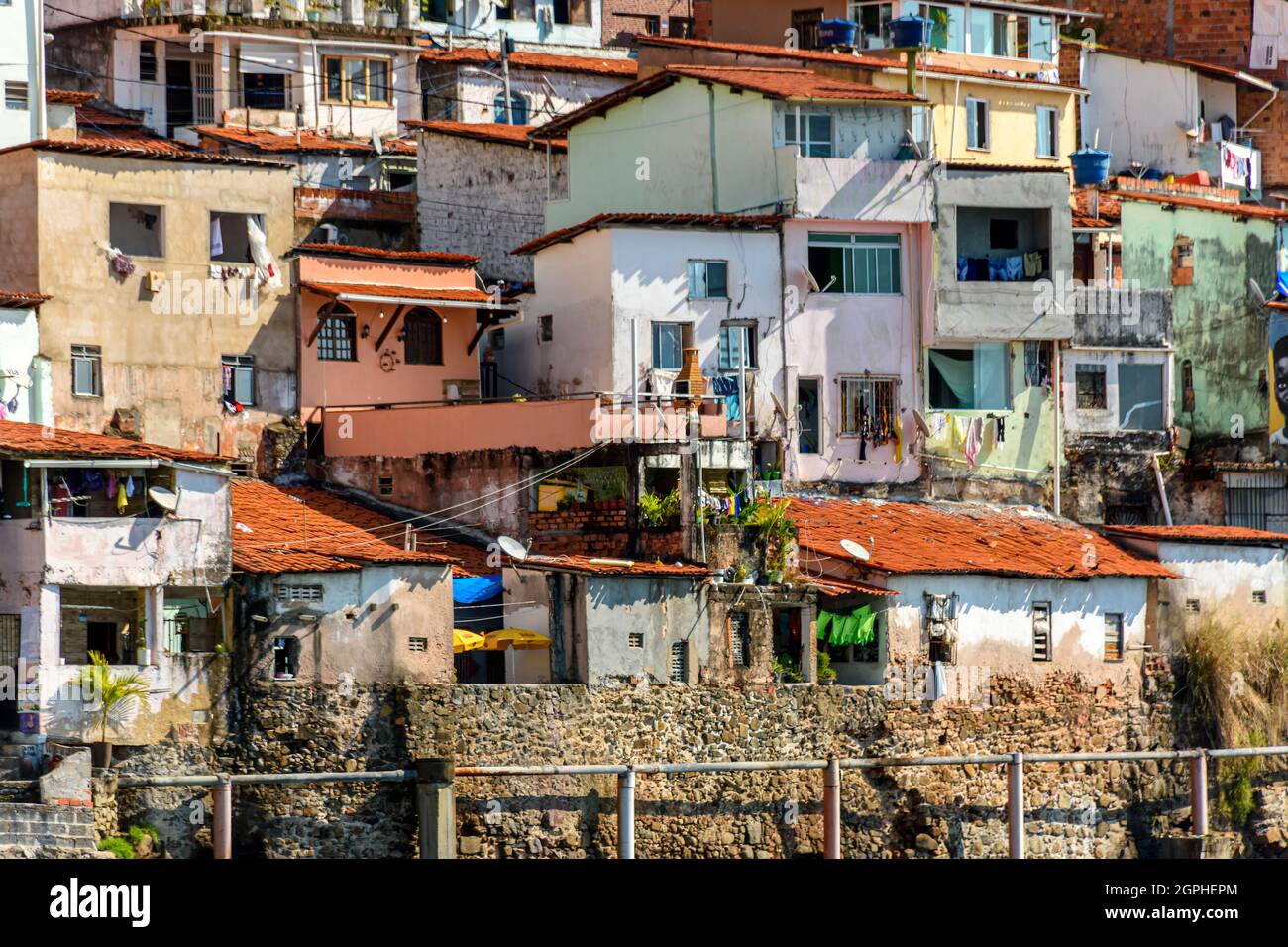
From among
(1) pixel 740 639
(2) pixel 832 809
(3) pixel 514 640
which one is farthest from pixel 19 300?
(2) pixel 832 809

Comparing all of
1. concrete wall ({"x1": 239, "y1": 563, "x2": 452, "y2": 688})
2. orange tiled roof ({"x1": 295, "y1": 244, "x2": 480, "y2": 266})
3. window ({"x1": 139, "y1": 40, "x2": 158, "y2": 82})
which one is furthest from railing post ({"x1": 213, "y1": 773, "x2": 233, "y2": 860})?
window ({"x1": 139, "y1": 40, "x2": 158, "y2": 82})

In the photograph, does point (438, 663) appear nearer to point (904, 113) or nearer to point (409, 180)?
point (904, 113)

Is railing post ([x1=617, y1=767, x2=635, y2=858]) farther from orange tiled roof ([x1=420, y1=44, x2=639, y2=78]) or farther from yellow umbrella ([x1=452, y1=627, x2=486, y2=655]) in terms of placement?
orange tiled roof ([x1=420, y1=44, x2=639, y2=78])

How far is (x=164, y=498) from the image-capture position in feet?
137

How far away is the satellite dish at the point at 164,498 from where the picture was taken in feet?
137

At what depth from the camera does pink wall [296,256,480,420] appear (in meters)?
51.8

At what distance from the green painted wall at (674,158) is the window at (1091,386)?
27.1ft

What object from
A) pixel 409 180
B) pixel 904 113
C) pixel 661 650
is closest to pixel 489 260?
pixel 409 180

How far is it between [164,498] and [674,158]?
57.1ft

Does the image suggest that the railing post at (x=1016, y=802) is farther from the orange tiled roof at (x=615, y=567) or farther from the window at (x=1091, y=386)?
the window at (x=1091, y=386)

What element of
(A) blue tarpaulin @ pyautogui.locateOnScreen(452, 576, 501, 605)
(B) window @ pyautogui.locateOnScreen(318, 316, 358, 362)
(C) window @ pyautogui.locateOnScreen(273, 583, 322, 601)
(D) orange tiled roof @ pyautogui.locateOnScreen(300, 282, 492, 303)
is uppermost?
(D) orange tiled roof @ pyautogui.locateOnScreen(300, 282, 492, 303)

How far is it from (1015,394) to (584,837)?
647 inches

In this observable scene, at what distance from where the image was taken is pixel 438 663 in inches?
1704

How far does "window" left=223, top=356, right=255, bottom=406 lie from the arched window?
56.3 ft
